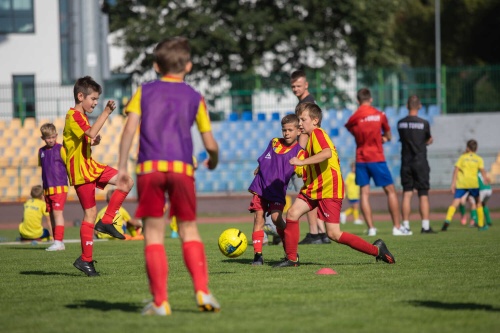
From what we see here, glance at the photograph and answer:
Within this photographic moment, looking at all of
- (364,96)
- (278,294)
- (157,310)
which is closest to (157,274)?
(157,310)

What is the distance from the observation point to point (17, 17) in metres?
40.1

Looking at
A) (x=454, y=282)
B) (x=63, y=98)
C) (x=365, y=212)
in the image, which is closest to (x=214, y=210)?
(x=63, y=98)

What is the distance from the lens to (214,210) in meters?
26.5

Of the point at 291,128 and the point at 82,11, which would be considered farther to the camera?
the point at 82,11

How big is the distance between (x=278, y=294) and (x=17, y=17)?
34.4 m

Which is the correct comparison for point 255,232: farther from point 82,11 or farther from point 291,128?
point 82,11

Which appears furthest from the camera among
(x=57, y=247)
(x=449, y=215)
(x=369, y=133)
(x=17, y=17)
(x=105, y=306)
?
(x=17, y=17)

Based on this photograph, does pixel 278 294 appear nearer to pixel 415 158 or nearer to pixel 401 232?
pixel 401 232

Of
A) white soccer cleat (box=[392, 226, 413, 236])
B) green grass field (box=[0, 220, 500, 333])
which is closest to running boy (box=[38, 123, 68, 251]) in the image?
green grass field (box=[0, 220, 500, 333])

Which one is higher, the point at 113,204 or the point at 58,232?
the point at 113,204

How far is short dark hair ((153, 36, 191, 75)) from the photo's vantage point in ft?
22.4

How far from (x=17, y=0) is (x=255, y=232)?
31.6 meters

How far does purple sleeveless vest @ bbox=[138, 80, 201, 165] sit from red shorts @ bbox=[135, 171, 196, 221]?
125 mm

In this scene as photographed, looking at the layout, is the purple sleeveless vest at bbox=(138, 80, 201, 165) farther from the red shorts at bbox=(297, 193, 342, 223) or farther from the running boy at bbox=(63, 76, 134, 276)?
the red shorts at bbox=(297, 193, 342, 223)
